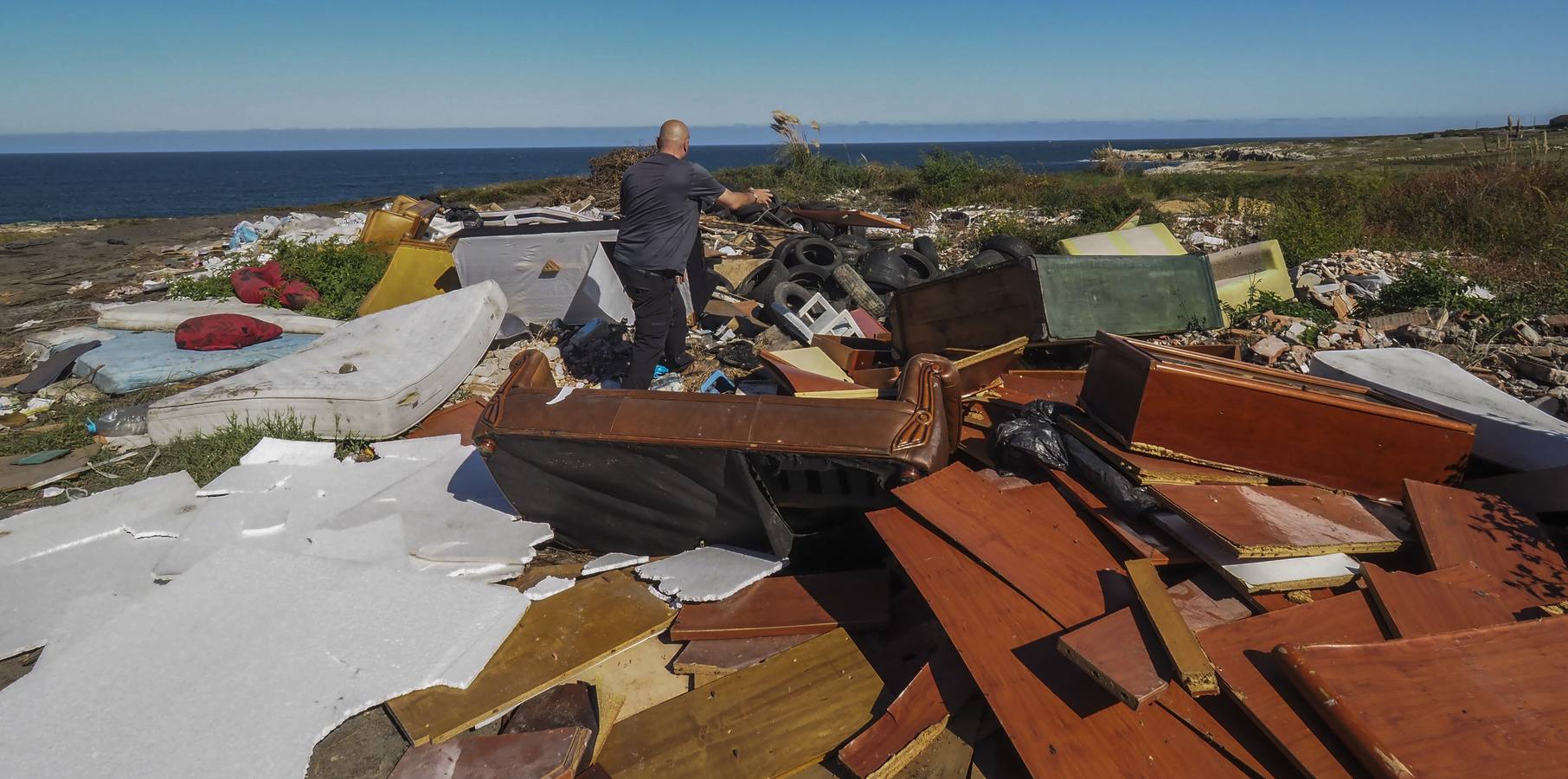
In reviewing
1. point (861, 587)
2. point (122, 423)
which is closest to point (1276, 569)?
point (861, 587)

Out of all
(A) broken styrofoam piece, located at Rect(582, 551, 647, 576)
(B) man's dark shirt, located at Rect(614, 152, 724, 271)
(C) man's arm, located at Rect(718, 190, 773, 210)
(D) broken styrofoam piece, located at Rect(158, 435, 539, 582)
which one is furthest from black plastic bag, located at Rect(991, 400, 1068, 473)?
(B) man's dark shirt, located at Rect(614, 152, 724, 271)

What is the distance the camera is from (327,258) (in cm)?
788

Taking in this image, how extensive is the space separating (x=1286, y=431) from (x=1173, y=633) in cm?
112

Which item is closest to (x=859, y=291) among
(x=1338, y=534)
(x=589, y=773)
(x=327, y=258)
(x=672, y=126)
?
(x=672, y=126)

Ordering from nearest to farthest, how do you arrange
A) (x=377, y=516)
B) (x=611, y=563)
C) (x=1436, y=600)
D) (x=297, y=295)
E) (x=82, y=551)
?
(x=1436, y=600) → (x=611, y=563) → (x=82, y=551) → (x=377, y=516) → (x=297, y=295)

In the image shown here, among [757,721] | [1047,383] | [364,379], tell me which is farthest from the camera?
[364,379]

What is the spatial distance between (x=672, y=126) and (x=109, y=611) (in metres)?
3.81

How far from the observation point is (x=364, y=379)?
468 centimetres

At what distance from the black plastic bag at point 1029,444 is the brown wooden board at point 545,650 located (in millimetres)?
1501

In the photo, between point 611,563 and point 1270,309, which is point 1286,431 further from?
point 1270,309

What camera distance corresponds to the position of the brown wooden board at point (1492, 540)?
2.23 metres

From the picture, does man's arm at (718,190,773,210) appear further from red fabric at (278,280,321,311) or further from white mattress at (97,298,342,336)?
red fabric at (278,280,321,311)

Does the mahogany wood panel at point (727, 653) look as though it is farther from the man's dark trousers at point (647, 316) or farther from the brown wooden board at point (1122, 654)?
the man's dark trousers at point (647, 316)

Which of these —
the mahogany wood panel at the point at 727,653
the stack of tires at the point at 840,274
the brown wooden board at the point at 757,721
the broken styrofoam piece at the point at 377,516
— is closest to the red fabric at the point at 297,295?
the broken styrofoam piece at the point at 377,516
